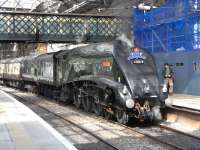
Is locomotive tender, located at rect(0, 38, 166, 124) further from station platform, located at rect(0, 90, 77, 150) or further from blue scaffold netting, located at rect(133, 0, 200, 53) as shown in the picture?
blue scaffold netting, located at rect(133, 0, 200, 53)

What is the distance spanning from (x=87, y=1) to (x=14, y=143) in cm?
3582

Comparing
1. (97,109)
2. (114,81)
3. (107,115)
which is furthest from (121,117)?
(97,109)

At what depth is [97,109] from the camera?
1989cm

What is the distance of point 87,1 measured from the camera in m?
46.0

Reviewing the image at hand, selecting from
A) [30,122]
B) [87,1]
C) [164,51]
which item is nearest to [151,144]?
[30,122]

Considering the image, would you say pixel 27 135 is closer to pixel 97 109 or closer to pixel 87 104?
pixel 97 109

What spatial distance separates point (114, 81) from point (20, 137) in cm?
594

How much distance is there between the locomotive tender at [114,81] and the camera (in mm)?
16594

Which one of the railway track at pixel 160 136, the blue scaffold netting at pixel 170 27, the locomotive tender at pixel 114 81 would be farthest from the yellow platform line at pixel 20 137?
the blue scaffold netting at pixel 170 27

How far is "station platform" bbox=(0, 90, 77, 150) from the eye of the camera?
10737 mm

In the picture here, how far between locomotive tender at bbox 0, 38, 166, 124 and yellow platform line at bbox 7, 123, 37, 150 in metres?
3.71

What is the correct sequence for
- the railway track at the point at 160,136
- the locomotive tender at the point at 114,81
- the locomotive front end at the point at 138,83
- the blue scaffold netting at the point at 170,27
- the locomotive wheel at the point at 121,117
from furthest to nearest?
the blue scaffold netting at the point at 170,27
the locomotive wheel at the point at 121,117
the locomotive tender at the point at 114,81
the locomotive front end at the point at 138,83
the railway track at the point at 160,136

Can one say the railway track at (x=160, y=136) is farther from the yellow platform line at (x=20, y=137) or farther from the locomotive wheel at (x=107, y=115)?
the yellow platform line at (x=20, y=137)

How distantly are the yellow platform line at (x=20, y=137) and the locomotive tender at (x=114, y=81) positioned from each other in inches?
146
